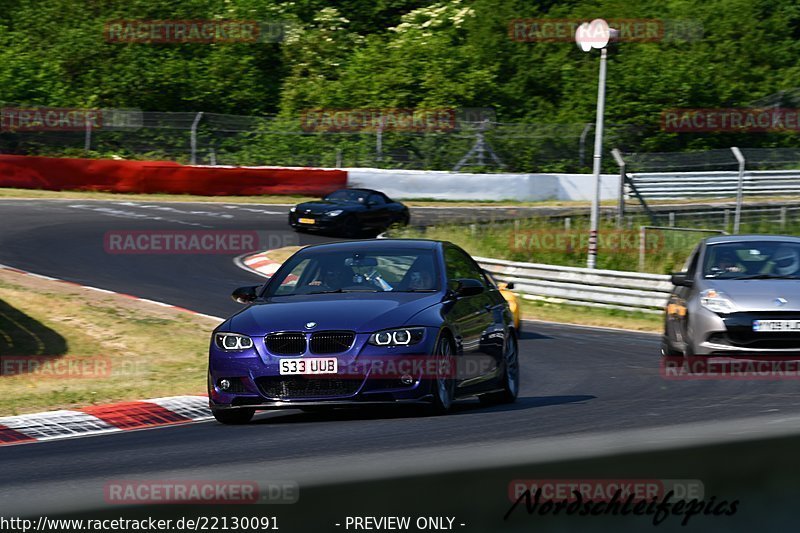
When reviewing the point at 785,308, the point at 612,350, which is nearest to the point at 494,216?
the point at 612,350

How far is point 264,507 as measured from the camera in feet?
9.33

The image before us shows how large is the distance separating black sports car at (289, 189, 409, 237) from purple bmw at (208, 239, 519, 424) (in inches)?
772

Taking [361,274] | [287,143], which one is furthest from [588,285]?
[287,143]

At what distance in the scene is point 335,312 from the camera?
8.44 meters

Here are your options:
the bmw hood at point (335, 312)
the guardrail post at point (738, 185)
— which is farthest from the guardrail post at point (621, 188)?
the bmw hood at point (335, 312)

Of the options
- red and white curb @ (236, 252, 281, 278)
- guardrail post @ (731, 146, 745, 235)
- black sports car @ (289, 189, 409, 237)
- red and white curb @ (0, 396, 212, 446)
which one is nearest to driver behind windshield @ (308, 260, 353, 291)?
red and white curb @ (0, 396, 212, 446)

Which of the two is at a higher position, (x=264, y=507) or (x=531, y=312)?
(x=264, y=507)

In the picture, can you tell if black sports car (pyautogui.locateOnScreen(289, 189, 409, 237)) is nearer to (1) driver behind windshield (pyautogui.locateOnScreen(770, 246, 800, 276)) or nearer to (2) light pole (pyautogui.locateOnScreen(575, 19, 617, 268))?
(2) light pole (pyautogui.locateOnScreen(575, 19, 617, 268))

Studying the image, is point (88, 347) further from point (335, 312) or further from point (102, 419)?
point (335, 312)

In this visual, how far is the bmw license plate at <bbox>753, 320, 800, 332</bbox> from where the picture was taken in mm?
10938

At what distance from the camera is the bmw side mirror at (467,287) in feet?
30.2

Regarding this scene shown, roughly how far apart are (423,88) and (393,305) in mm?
39520

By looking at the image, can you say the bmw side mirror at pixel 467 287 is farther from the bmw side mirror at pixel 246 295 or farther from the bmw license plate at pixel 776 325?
the bmw license plate at pixel 776 325

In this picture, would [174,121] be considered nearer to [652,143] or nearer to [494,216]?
[494,216]
